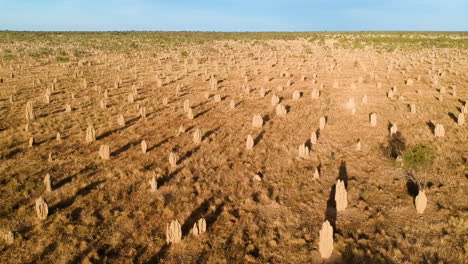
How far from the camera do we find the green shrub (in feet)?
37.9

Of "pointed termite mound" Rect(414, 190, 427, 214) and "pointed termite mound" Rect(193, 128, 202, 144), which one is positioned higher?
"pointed termite mound" Rect(193, 128, 202, 144)

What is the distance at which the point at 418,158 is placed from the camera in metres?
11.5

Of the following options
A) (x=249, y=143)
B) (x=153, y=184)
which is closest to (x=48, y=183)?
(x=153, y=184)

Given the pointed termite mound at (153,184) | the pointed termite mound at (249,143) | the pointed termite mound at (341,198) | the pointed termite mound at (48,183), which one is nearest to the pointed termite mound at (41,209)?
the pointed termite mound at (48,183)

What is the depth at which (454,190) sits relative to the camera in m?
10.4

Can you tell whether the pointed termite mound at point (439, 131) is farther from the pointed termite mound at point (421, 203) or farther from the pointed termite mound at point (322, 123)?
the pointed termite mound at point (421, 203)

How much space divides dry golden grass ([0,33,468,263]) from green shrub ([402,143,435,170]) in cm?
38

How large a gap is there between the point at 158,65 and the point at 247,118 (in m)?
19.5

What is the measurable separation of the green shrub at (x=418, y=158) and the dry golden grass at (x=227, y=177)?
14.9 inches

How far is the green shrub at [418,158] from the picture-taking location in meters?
11.5

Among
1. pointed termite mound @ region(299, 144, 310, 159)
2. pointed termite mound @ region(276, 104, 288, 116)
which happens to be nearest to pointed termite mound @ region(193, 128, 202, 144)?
pointed termite mound @ region(299, 144, 310, 159)

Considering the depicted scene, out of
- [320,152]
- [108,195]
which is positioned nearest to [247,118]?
[320,152]

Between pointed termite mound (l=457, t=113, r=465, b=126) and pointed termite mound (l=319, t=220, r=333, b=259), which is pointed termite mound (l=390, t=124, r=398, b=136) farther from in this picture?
pointed termite mound (l=319, t=220, r=333, b=259)

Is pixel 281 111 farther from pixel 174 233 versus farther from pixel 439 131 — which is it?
pixel 174 233
